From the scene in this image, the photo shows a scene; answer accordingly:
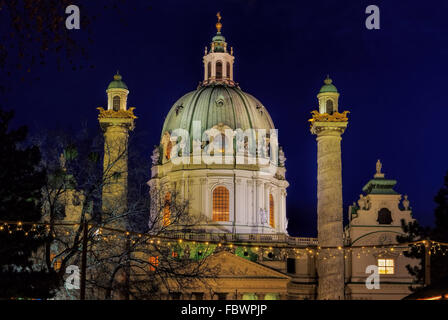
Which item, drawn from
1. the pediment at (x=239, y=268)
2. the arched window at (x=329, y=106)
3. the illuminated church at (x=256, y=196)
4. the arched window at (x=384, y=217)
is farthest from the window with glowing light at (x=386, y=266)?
the arched window at (x=329, y=106)

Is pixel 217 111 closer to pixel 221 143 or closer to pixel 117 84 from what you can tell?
pixel 221 143

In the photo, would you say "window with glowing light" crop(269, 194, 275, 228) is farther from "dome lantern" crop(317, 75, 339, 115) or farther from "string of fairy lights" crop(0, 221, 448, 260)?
"dome lantern" crop(317, 75, 339, 115)

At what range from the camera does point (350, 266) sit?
264 ft

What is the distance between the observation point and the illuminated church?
73250mm

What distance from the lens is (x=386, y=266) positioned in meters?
80.2

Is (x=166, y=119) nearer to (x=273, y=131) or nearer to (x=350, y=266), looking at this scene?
(x=273, y=131)

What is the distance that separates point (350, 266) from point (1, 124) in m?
46.0

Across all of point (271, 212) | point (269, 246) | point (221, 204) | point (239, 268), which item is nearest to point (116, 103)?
point (221, 204)

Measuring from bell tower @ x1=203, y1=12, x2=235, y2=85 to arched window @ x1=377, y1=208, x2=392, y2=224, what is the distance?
75.0 ft

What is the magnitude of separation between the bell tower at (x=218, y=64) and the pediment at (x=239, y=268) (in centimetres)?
2414

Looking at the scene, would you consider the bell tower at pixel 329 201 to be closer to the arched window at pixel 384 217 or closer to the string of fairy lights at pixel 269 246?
the string of fairy lights at pixel 269 246

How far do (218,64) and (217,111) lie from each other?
7610mm
